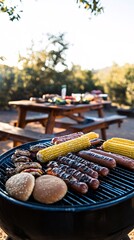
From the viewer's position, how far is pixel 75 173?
64.6 inches

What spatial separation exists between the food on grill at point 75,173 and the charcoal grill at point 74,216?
70mm

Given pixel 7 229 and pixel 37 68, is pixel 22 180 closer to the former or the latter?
pixel 7 229

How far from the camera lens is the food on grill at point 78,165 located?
1646mm

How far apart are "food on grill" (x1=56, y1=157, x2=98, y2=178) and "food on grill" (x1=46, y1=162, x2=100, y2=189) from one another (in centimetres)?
4

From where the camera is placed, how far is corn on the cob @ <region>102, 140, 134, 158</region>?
79.7 inches

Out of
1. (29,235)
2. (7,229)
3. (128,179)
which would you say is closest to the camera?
(29,235)

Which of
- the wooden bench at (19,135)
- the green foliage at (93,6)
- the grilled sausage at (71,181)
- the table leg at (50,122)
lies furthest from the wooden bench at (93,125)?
the grilled sausage at (71,181)

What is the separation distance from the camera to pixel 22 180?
152 centimetres

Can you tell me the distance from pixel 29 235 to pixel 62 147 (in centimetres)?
75

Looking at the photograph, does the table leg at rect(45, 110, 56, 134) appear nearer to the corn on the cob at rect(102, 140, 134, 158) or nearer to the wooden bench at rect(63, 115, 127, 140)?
the wooden bench at rect(63, 115, 127, 140)

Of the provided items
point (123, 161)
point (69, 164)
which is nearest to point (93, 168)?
point (69, 164)

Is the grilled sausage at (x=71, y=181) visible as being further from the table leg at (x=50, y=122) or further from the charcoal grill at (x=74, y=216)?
the table leg at (x=50, y=122)

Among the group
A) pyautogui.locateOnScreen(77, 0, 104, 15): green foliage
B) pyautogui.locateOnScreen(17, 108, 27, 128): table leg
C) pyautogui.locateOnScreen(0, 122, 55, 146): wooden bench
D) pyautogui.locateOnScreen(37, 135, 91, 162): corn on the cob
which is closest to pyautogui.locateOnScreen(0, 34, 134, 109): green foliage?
pyautogui.locateOnScreen(17, 108, 27, 128): table leg

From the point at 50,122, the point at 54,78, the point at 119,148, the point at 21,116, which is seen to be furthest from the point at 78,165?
the point at 54,78
